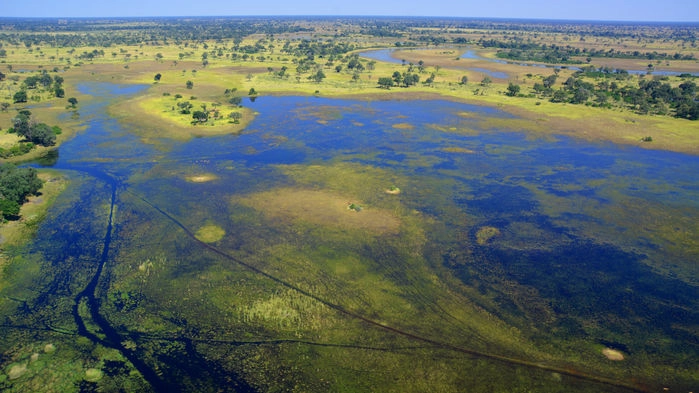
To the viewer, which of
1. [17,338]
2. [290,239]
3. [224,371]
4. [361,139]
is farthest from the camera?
[361,139]

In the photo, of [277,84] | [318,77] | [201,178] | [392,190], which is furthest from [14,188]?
[318,77]

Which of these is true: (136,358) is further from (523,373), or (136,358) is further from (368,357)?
(523,373)

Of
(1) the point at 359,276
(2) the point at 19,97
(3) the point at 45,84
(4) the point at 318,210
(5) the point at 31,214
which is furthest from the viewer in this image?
(3) the point at 45,84

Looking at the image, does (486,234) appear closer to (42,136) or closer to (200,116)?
(200,116)

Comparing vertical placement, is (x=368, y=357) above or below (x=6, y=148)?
below

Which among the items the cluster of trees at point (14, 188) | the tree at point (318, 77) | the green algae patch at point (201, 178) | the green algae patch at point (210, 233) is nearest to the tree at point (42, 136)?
the cluster of trees at point (14, 188)

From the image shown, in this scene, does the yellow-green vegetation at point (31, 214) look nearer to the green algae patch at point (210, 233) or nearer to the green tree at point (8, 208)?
the green tree at point (8, 208)

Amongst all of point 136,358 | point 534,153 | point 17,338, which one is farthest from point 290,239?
point 534,153
